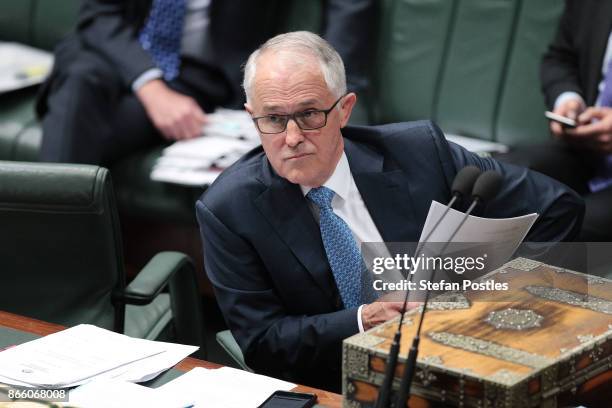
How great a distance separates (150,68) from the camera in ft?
13.0

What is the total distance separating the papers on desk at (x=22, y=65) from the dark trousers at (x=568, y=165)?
2.08m

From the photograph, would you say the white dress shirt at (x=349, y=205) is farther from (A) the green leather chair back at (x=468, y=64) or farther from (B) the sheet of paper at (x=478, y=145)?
(A) the green leather chair back at (x=468, y=64)

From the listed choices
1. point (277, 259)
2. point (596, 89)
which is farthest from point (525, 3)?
point (277, 259)

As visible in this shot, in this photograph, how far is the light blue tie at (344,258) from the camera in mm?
2246

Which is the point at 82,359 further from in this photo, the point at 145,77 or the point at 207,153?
the point at 145,77

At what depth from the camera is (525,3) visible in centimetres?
372

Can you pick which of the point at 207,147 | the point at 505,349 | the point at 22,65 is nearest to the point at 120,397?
the point at 505,349

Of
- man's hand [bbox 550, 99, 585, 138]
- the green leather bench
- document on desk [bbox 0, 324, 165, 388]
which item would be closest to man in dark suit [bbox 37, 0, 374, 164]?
the green leather bench

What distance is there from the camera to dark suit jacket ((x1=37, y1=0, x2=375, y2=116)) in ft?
12.9

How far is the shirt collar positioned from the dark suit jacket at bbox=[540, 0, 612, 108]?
1311mm

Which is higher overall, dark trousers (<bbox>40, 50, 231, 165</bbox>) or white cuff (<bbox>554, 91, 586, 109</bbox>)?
white cuff (<bbox>554, 91, 586, 109</bbox>)

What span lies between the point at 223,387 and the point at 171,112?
7.22ft

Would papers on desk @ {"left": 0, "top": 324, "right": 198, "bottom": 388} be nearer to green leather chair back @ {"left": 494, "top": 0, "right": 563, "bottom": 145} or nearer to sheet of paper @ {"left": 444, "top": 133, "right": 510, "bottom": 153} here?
sheet of paper @ {"left": 444, "top": 133, "right": 510, "bottom": 153}

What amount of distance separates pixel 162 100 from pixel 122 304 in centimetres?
155
